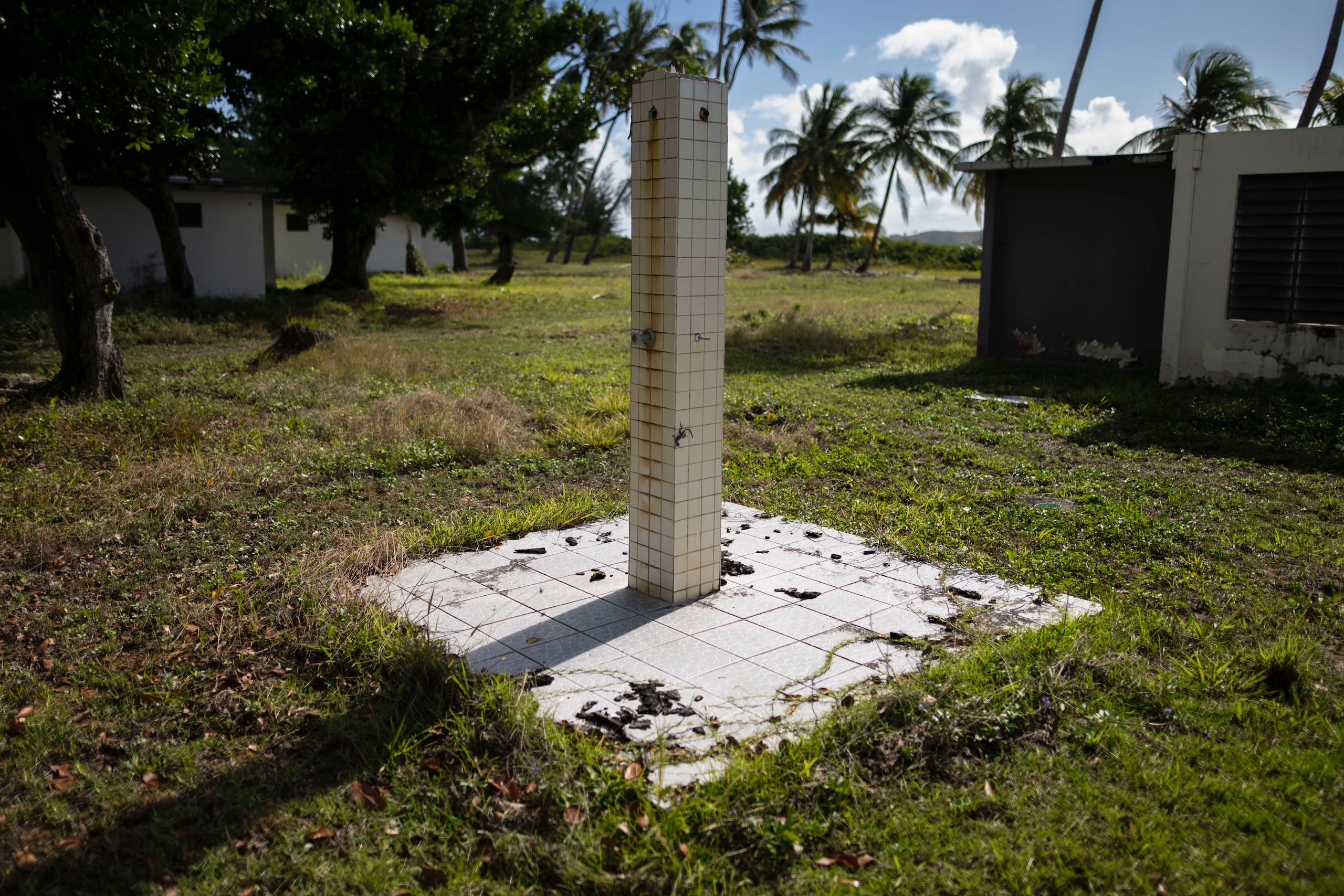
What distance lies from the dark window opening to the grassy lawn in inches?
533

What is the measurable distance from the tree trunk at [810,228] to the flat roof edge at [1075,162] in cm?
2919

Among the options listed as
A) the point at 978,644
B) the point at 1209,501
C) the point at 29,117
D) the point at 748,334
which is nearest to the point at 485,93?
the point at 748,334

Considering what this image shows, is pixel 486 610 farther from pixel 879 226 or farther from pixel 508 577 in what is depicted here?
pixel 879 226

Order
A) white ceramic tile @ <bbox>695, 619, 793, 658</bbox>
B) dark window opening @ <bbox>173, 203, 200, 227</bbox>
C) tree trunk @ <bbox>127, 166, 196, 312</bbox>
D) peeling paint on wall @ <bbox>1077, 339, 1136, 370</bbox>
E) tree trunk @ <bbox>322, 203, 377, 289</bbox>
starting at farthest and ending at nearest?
tree trunk @ <bbox>322, 203, 377, 289</bbox> < dark window opening @ <bbox>173, 203, 200, 227</bbox> < tree trunk @ <bbox>127, 166, 196, 312</bbox> < peeling paint on wall @ <bbox>1077, 339, 1136, 370</bbox> < white ceramic tile @ <bbox>695, 619, 793, 658</bbox>

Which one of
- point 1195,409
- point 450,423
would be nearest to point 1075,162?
point 1195,409

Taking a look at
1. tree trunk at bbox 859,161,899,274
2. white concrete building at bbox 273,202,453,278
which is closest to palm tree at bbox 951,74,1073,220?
tree trunk at bbox 859,161,899,274

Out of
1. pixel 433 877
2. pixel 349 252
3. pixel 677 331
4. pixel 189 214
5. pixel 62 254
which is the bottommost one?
pixel 433 877

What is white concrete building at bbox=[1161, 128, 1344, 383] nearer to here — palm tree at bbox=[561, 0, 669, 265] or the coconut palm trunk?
palm tree at bbox=[561, 0, 669, 265]

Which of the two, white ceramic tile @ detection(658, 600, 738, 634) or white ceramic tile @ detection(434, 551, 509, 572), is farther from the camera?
white ceramic tile @ detection(434, 551, 509, 572)

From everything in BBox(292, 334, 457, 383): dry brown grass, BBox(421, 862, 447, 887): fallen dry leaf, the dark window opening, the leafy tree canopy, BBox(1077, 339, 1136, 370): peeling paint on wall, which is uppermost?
the leafy tree canopy

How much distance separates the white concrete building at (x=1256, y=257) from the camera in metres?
9.73

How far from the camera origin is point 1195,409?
361 inches

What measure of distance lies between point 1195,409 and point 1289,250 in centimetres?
239

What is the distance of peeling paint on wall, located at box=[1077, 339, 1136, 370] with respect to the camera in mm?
12148
